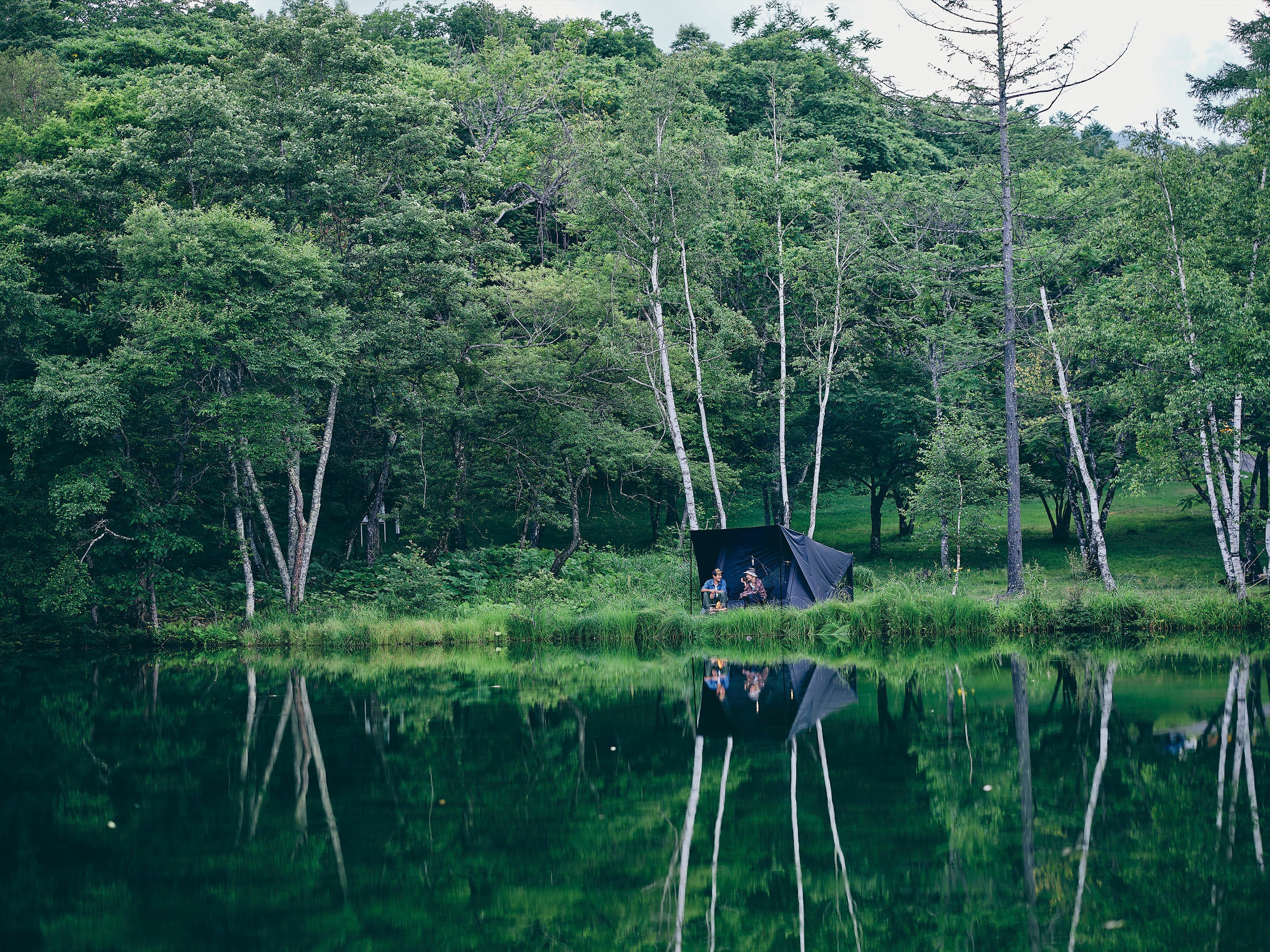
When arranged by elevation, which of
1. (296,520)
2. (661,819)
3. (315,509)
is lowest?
(661,819)

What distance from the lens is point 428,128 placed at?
26.2 metres

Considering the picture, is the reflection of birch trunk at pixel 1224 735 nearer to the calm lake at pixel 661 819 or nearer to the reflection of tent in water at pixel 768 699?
the calm lake at pixel 661 819

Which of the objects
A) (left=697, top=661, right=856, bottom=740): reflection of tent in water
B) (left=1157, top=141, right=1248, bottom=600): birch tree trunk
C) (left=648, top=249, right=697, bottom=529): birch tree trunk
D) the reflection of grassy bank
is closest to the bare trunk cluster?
the reflection of grassy bank

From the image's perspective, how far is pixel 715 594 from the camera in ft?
70.4

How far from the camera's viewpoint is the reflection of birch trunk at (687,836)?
5848mm

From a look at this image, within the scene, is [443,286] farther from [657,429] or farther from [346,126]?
[657,429]

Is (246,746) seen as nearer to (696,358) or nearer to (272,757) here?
(272,757)

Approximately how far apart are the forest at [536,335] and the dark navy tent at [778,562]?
260 centimetres

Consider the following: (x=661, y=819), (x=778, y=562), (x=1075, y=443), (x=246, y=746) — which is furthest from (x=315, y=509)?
(x=661, y=819)

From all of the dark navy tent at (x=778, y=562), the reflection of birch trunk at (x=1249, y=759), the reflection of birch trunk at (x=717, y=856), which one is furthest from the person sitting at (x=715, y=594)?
the reflection of birch trunk at (x=717, y=856)

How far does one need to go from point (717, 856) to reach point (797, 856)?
1.70ft

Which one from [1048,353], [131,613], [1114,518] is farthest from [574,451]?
[1114,518]

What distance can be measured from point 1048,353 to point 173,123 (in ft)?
75.1

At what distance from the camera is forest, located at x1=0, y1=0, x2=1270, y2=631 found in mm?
22047
